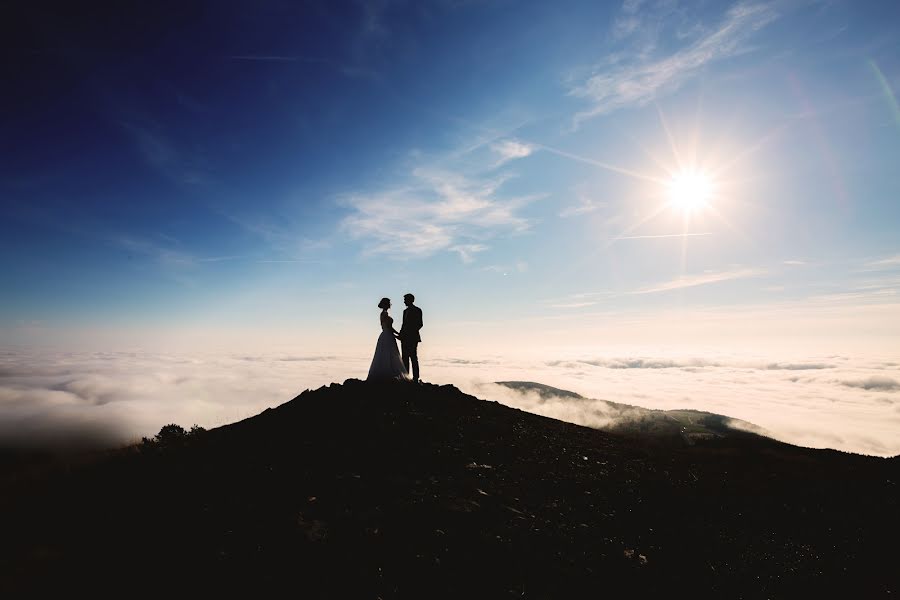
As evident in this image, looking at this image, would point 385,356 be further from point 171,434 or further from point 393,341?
point 171,434

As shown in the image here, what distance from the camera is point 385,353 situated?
1856 cm

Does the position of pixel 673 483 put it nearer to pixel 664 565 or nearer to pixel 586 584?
pixel 664 565

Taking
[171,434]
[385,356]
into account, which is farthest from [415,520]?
[385,356]

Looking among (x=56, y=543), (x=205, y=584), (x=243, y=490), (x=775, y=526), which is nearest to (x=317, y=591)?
(x=205, y=584)

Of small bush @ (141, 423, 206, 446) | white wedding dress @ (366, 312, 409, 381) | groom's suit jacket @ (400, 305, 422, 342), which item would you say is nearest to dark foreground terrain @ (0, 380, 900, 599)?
small bush @ (141, 423, 206, 446)

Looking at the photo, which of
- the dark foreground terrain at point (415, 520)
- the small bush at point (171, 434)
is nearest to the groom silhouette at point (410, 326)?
the dark foreground terrain at point (415, 520)

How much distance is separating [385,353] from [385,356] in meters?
0.14

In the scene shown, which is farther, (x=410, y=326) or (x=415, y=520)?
(x=410, y=326)

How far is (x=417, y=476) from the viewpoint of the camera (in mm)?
10367

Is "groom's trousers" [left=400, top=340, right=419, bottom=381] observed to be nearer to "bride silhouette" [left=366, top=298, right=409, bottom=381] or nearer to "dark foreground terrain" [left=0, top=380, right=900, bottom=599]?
"bride silhouette" [left=366, top=298, right=409, bottom=381]

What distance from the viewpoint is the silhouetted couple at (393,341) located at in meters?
18.5

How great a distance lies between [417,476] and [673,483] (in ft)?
28.6

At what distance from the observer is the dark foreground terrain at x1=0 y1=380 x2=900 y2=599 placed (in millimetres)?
6207

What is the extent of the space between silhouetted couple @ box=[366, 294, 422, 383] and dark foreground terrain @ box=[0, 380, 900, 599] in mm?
3445
